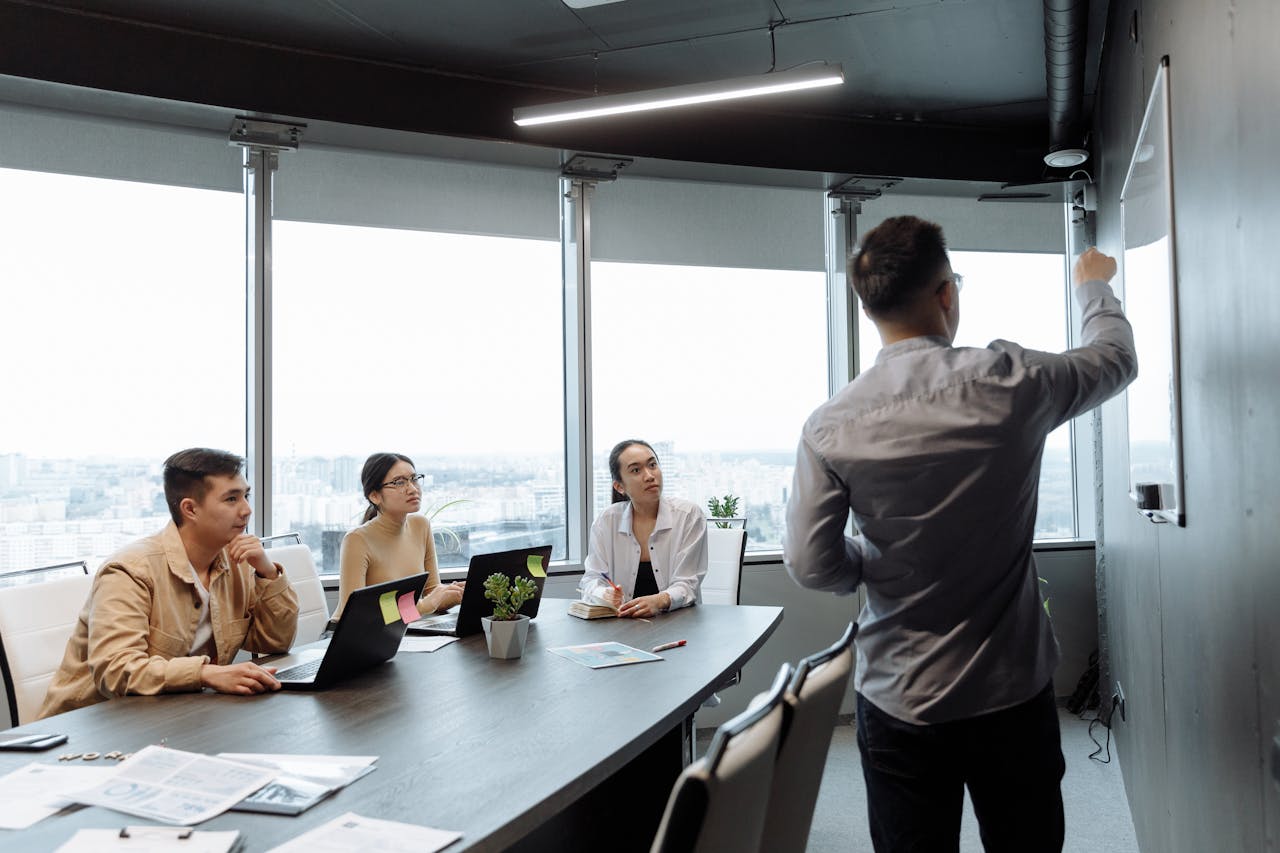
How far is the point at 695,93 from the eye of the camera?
408cm

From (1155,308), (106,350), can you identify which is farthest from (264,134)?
(1155,308)

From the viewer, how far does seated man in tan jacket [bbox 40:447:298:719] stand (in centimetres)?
229

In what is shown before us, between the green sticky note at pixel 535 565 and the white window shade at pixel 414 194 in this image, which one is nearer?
the green sticky note at pixel 535 565

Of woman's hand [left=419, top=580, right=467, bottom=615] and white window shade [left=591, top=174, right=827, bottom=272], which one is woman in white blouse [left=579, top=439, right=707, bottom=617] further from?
white window shade [left=591, top=174, right=827, bottom=272]

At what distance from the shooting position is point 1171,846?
8.63 ft

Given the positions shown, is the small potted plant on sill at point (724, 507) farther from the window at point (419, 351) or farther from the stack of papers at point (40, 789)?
the stack of papers at point (40, 789)

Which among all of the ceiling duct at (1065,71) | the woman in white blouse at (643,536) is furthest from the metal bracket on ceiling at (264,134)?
the ceiling duct at (1065,71)

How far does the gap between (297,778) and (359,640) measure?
0.76 m

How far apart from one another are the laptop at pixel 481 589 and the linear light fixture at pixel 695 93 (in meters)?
2.06

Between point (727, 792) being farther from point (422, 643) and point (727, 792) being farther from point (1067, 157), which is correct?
point (1067, 157)

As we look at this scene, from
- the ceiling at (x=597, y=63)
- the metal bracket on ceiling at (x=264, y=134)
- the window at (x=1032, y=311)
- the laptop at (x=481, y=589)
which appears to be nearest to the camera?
the laptop at (x=481, y=589)

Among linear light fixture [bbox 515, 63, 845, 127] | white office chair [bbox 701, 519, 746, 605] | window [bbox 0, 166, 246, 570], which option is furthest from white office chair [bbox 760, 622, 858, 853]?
window [bbox 0, 166, 246, 570]

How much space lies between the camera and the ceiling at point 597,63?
4133mm

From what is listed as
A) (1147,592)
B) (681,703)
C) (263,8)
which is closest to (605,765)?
(681,703)
